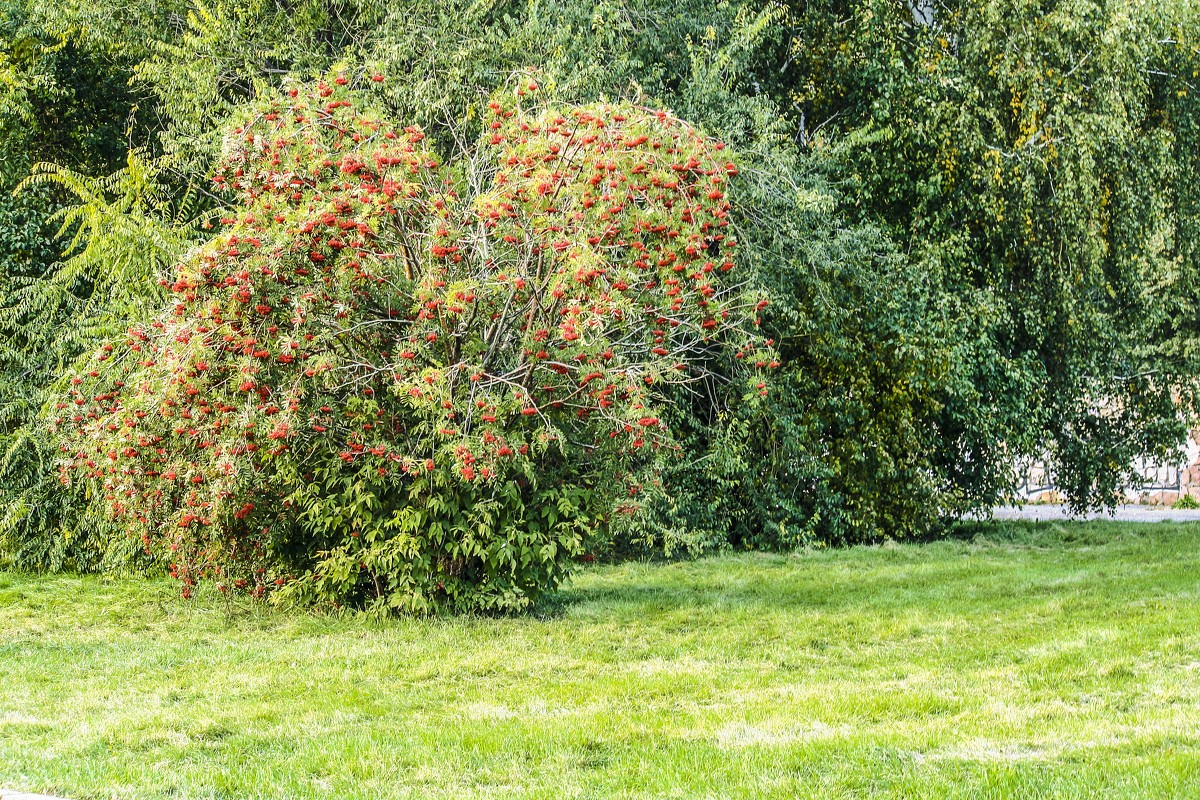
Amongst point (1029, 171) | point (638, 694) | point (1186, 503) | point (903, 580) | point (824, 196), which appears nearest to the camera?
point (638, 694)

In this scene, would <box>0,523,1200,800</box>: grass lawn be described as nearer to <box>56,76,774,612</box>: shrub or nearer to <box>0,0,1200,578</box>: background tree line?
<box>56,76,774,612</box>: shrub

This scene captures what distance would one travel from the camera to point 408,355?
27.8ft

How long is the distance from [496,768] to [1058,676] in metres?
3.25

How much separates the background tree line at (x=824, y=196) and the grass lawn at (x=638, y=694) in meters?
2.86

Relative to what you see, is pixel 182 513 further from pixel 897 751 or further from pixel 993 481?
pixel 993 481

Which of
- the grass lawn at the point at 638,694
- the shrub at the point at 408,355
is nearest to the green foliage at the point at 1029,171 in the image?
the grass lawn at the point at 638,694

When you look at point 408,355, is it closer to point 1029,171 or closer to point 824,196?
point 824,196

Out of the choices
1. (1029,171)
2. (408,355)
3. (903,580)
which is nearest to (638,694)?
(408,355)

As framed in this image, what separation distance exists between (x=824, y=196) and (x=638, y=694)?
7.43 m

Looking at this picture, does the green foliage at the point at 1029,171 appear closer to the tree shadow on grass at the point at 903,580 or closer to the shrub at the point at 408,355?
the tree shadow on grass at the point at 903,580

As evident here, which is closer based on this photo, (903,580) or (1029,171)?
(903,580)

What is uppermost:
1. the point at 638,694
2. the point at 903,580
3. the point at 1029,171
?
the point at 1029,171

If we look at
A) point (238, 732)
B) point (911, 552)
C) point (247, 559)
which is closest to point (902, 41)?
point (911, 552)

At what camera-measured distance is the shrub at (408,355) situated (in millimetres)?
8133
